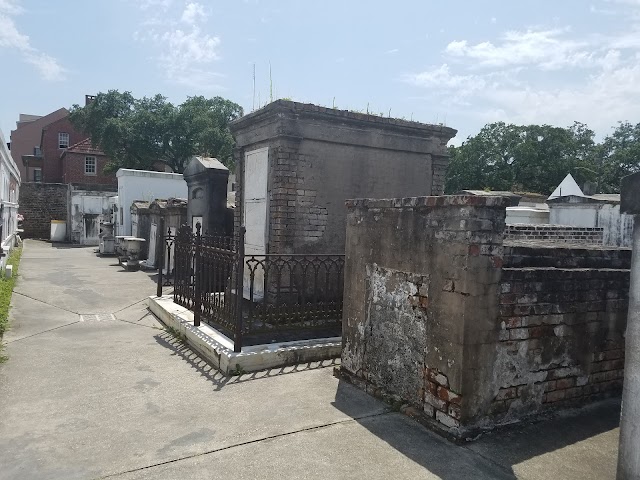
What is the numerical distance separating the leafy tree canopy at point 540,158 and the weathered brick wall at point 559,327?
113 ft

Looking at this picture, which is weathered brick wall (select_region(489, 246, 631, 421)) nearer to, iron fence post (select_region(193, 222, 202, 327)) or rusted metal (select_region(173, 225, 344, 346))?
rusted metal (select_region(173, 225, 344, 346))

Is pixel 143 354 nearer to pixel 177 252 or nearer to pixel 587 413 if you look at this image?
pixel 177 252

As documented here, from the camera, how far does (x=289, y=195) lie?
7.46 metres

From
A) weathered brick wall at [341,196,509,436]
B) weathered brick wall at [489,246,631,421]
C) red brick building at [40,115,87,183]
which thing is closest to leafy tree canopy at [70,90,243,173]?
red brick building at [40,115,87,183]

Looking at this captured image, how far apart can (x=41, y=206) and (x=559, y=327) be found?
33638 millimetres

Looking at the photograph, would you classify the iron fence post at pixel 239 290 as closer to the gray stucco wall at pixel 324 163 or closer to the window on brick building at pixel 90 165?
the gray stucco wall at pixel 324 163

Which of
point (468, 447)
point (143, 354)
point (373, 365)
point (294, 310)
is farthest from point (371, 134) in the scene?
point (468, 447)

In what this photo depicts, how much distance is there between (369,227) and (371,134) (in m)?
3.51

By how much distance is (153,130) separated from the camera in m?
29.3

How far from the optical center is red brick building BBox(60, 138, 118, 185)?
120 feet

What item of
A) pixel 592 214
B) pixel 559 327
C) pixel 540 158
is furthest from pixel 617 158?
pixel 559 327

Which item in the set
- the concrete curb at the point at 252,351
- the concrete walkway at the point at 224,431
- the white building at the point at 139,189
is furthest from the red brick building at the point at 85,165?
the concrete walkway at the point at 224,431

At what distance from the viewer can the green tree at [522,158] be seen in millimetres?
37844

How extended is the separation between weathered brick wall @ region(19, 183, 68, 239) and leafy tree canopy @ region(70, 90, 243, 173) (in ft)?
14.2
